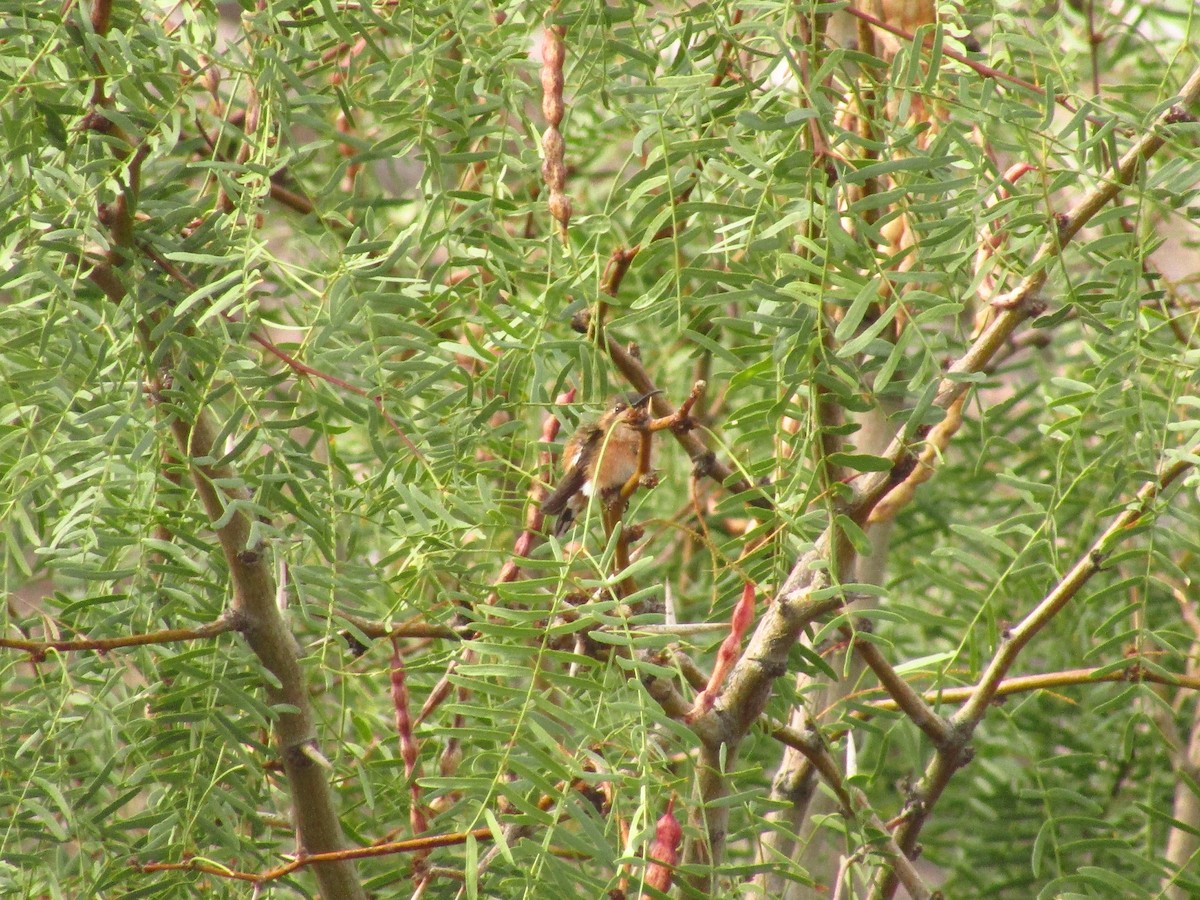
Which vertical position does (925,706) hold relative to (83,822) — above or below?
above

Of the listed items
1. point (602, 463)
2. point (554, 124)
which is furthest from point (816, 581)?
point (554, 124)

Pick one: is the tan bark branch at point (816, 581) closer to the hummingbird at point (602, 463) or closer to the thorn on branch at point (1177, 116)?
the thorn on branch at point (1177, 116)

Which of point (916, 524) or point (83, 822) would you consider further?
point (916, 524)

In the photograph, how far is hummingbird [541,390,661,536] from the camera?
622 millimetres

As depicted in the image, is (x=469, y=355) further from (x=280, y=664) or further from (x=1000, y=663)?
(x=1000, y=663)

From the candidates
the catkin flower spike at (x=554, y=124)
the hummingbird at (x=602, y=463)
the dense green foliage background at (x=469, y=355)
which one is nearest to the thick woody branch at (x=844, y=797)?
the dense green foliage background at (x=469, y=355)

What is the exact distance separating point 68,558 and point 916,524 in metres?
0.79

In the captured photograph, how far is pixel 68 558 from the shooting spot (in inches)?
26.2

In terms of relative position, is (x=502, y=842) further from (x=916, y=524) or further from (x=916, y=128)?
(x=916, y=524)

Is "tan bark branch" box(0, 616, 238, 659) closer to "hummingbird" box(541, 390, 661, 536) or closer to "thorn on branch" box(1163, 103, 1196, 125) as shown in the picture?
"hummingbird" box(541, 390, 661, 536)

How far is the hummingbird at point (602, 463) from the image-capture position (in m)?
0.62

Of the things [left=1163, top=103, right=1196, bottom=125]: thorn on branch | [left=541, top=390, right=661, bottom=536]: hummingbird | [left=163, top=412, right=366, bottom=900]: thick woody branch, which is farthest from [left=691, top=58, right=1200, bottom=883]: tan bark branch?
[left=163, top=412, right=366, bottom=900]: thick woody branch

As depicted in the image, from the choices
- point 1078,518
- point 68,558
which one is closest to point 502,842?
point 68,558

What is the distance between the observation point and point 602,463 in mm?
619
